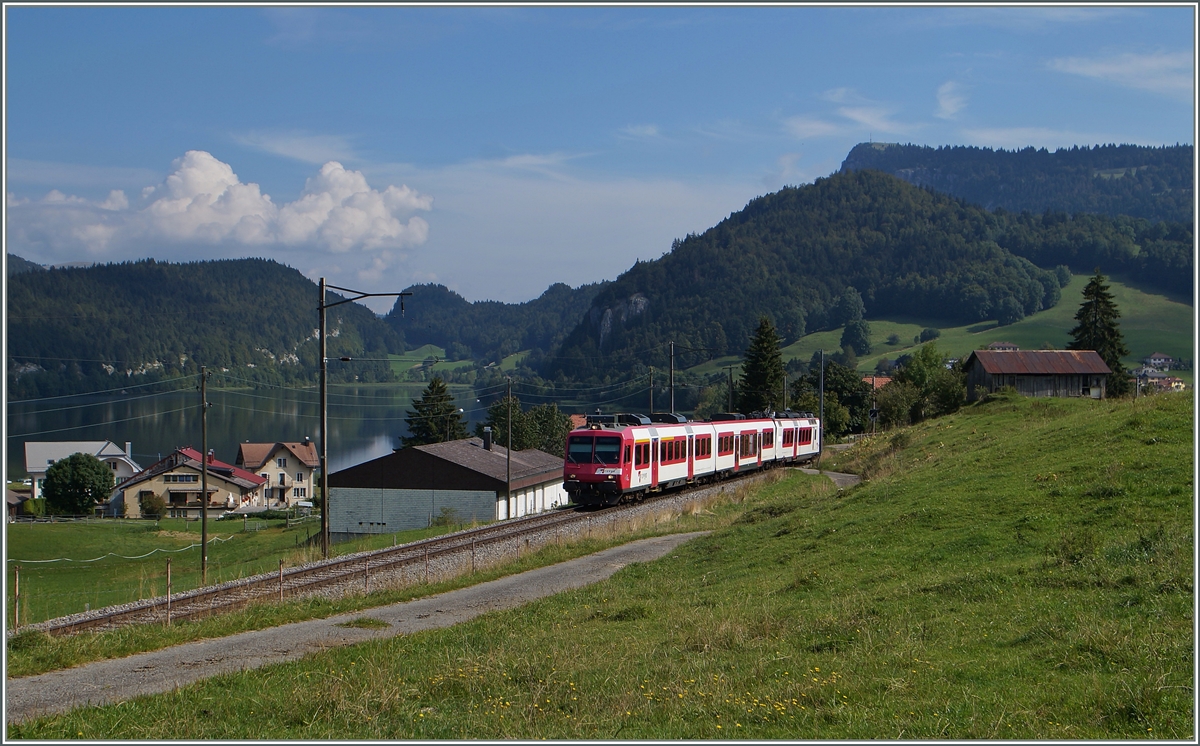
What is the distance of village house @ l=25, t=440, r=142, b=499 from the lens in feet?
405

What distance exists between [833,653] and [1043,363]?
67.2 m

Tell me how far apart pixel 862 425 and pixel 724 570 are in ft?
263

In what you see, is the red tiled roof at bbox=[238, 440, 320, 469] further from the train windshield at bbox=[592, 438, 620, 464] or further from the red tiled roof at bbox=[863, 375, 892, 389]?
the train windshield at bbox=[592, 438, 620, 464]

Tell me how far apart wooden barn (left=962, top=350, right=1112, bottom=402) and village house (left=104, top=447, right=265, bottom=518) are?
74611 mm

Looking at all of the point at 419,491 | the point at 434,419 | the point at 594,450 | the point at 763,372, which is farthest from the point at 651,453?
the point at 434,419

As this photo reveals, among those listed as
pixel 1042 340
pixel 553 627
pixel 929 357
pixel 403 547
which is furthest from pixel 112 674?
pixel 1042 340

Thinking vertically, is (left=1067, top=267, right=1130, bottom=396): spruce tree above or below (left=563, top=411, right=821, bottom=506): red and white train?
above

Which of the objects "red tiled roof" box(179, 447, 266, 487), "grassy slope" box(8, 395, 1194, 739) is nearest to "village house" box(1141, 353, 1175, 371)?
"red tiled roof" box(179, 447, 266, 487)

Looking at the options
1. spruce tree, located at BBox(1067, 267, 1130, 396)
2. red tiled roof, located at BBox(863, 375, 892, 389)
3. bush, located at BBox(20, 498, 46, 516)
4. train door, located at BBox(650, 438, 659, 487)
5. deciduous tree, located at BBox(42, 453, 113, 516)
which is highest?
spruce tree, located at BBox(1067, 267, 1130, 396)

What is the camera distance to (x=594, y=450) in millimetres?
32969

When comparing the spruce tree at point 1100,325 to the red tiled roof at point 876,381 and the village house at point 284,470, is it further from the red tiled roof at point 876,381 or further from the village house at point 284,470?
the village house at point 284,470

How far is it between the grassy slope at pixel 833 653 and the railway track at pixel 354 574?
460cm

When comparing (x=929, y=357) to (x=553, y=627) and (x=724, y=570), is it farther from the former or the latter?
(x=553, y=627)

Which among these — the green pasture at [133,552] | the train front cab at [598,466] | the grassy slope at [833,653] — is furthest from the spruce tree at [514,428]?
the grassy slope at [833,653]
